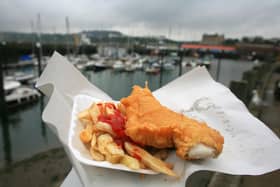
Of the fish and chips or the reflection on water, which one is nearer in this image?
the fish and chips

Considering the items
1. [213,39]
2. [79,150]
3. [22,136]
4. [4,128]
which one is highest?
[213,39]

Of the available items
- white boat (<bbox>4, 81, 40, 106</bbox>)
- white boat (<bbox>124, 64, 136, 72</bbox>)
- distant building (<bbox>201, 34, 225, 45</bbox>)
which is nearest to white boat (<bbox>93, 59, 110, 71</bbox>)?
white boat (<bbox>124, 64, 136, 72</bbox>)

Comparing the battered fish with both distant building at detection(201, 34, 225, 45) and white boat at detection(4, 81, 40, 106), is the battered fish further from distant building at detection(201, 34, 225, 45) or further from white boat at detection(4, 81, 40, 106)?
distant building at detection(201, 34, 225, 45)

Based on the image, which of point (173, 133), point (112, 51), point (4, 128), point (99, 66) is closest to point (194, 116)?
point (173, 133)

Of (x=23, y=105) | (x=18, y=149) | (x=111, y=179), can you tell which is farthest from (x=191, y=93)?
(x=23, y=105)

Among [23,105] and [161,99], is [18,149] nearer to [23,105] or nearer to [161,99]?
[23,105]

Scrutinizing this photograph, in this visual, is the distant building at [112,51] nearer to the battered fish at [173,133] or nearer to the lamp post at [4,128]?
the lamp post at [4,128]

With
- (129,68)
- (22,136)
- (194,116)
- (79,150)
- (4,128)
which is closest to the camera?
(79,150)

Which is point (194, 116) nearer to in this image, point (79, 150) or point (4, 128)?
point (79, 150)

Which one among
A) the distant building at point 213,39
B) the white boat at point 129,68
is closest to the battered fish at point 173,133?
the white boat at point 129,68
